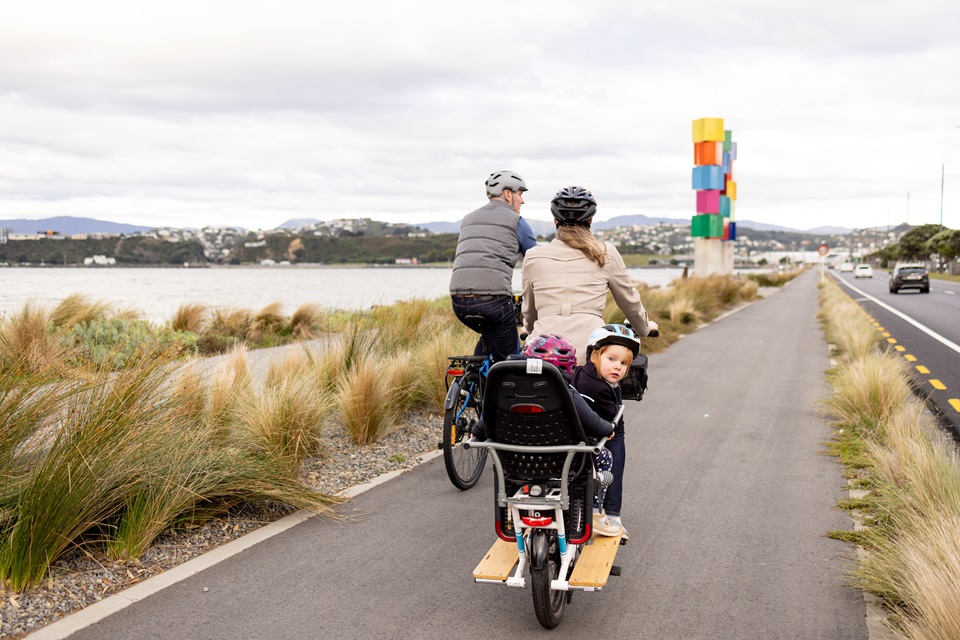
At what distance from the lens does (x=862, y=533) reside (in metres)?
4.92

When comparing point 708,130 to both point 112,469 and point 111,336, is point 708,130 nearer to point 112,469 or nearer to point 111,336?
point 111,336

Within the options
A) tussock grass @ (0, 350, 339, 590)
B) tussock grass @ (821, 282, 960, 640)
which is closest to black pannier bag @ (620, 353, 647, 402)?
tussock grass @ (821, 282, 960, 640)

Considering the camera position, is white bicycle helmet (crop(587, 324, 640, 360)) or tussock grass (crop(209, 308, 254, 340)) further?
tussock grass (crop(209, 308, 254, 340))

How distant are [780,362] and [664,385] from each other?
3.45 m

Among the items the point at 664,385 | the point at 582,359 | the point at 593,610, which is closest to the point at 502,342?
the point at 582,359

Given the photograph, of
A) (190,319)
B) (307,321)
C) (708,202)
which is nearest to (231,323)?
(190,319)

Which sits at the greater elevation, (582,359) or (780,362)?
(582,359)

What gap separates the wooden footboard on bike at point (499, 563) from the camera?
382 cm

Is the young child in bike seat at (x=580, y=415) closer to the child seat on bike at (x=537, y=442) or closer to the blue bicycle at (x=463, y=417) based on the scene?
the child seat on bike at (x=537, y=442)

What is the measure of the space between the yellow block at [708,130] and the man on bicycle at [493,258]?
40.8 m

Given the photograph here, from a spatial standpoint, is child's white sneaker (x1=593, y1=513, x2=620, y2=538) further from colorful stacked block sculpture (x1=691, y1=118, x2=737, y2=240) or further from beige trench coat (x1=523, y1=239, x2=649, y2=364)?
colorful stacked block sculpture (x1=691, y1=118, x2=737, y2=240)

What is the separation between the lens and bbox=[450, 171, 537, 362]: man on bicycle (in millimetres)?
6090

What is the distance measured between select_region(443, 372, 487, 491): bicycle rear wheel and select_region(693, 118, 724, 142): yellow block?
41246 millimetres

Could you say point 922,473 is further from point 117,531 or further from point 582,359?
point 117,531
